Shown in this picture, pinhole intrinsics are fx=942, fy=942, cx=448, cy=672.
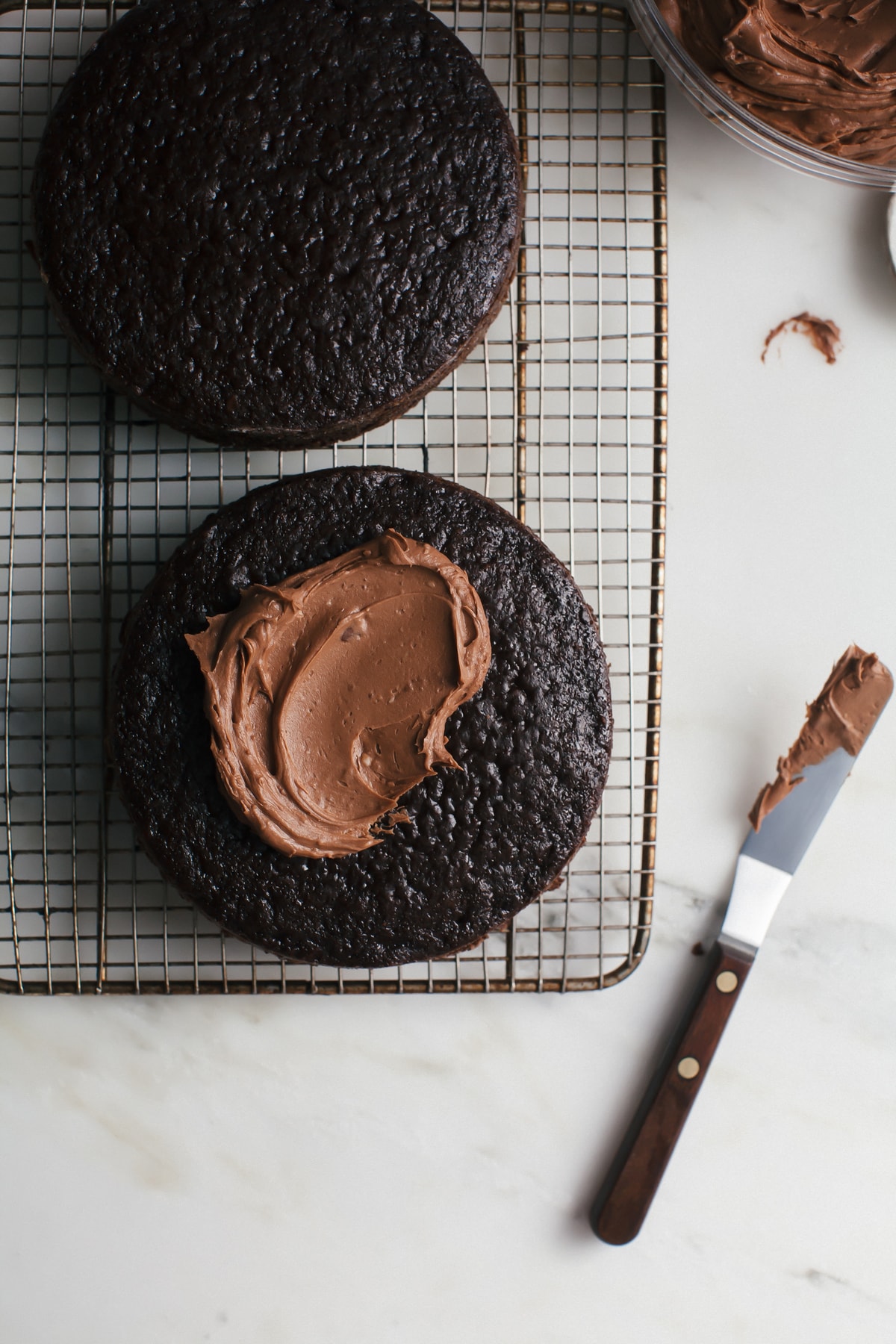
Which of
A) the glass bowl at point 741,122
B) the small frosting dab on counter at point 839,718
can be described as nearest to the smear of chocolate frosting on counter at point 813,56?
the glass bowl at point 741,122

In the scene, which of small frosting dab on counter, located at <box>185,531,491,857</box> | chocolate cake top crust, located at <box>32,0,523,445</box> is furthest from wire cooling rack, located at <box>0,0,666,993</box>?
small frosting dab on counter, located at <box>185,531,491,857</box>

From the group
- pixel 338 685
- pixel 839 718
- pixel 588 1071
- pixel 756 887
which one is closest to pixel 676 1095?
pixel 588 1071

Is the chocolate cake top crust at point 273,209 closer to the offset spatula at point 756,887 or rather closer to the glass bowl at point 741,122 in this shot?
the glass bowl at point 741,122

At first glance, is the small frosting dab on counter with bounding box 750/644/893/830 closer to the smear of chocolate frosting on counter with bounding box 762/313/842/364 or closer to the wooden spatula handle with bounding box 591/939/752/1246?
the wooden spatula handle with bounding box 591/939/752/1246

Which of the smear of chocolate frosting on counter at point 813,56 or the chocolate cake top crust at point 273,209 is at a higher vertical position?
the smear of chocolate frosting on counter at point 813,56

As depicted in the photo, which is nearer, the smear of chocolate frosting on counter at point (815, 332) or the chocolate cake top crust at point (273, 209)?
the chocolate cake top crust at point (273, 209)

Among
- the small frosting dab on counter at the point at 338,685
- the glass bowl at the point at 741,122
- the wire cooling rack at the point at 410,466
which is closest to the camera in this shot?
the small frosting dab on counter at the point at 338,685
